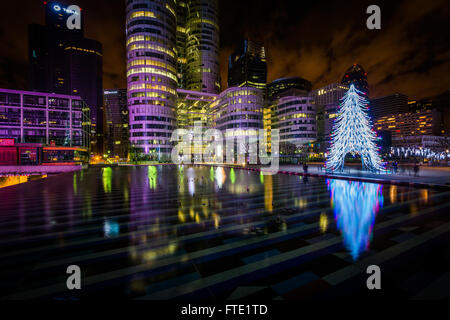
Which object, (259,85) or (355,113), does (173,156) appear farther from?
(259,85)

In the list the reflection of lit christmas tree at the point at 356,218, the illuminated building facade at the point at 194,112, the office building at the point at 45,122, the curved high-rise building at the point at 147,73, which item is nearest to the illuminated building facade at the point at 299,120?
the illuminated building facade at the point at 194,112

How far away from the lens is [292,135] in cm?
9262

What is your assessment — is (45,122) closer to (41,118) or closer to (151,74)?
(41,118)

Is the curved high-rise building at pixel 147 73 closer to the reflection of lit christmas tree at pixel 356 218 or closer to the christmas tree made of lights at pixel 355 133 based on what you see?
the christmas tree made of lights at pixel 355 133

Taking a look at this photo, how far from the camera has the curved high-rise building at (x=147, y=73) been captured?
75.4m

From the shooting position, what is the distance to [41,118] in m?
70.1

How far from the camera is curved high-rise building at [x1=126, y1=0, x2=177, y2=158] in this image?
2970 inches

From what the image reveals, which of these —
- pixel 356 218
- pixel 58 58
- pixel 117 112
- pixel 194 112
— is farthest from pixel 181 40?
pixel 356 218

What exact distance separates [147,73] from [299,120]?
227 ft

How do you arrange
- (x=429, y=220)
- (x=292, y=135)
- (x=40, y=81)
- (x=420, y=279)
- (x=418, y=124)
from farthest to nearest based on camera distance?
(x=40, y=81) < (x=418, y=124) < (x=292, y=135) < (x=429, y=220) < (x=420, y=279)

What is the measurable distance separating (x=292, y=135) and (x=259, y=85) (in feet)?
400

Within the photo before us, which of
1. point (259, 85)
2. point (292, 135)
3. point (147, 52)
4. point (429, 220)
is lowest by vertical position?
point (429, 220)

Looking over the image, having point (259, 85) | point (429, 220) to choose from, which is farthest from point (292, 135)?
point (259, 85)
